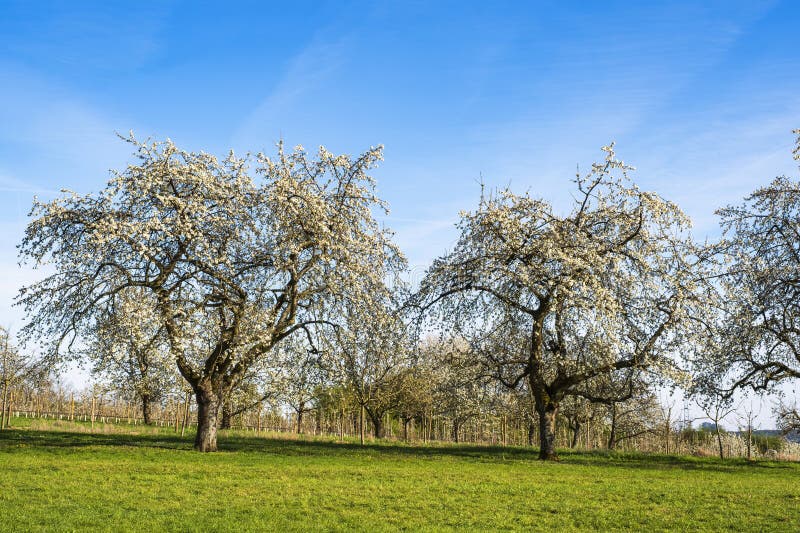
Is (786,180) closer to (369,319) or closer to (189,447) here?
(369,319)

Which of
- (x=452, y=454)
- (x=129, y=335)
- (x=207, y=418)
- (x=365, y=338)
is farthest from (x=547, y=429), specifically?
(x=129, y=335)

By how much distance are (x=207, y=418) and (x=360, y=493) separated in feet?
46.0

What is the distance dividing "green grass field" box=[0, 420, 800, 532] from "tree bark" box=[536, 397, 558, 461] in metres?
2.59

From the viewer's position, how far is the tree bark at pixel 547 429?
3082 cm

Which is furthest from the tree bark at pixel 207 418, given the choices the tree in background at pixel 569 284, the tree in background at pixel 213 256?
the tree in background at pixel 569 284

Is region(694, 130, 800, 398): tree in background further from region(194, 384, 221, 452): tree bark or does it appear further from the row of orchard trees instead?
region(194, 384, 221, 452): tree bark

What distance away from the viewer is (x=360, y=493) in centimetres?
1772

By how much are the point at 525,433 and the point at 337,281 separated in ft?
165

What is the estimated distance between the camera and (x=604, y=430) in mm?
67938

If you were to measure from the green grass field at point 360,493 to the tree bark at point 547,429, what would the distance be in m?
2.59

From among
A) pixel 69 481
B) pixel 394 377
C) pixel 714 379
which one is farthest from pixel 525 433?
pixel 69 481

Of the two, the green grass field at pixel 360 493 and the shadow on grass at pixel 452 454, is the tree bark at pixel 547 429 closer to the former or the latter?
the shadow on grass at pixel 452 454

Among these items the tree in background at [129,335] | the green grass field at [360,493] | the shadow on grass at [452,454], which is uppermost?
the tree in background at [129,335]

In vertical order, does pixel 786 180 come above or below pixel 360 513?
above
